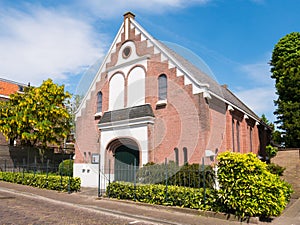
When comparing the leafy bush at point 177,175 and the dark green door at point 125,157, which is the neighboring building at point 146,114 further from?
the leafy bush at point 177,175

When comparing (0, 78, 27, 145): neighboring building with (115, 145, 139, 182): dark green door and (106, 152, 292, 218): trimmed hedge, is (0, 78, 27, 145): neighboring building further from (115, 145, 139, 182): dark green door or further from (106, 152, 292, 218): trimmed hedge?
(106, 152, 292, 218): trimmed hedge

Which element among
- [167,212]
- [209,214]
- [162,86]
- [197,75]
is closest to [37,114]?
[162,86]

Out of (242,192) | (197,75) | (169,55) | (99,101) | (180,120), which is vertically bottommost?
(242,192)

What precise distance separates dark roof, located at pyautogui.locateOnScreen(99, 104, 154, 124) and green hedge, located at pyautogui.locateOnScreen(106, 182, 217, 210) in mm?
4868

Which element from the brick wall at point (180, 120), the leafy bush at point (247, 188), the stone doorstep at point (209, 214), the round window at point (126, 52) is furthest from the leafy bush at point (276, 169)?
the round window at point (126, 52)

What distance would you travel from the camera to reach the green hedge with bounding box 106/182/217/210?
10.9 m

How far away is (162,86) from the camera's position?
58.2 feet

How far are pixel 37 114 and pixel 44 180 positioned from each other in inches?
341

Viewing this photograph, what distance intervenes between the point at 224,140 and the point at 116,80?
27.8 ft

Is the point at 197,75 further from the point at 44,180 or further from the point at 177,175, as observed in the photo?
the point at 44,180

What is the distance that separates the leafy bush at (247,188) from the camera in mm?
9602

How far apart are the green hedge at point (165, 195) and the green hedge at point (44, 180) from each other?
11.5ft

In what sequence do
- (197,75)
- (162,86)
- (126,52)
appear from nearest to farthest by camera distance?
(162,86) → (126,52) → (197,75)

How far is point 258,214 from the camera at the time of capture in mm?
9828
